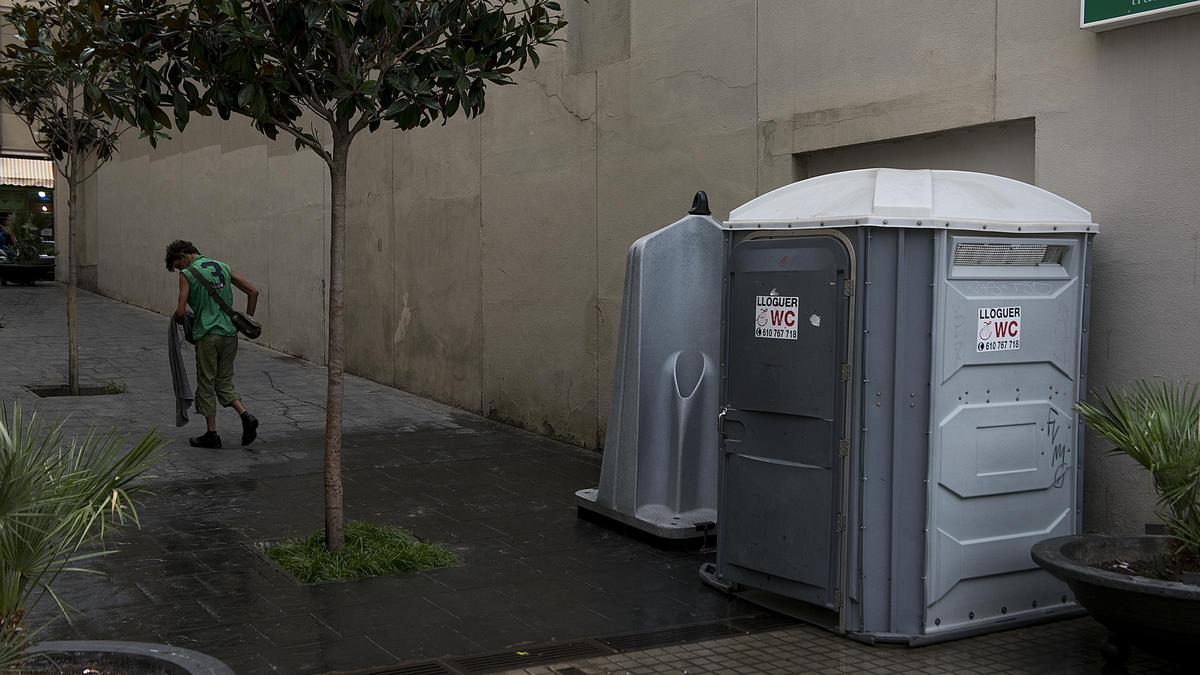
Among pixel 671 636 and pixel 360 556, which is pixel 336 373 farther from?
pixel 671 636

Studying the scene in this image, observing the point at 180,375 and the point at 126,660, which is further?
the point at 180,375

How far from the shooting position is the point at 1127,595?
4.69 meters

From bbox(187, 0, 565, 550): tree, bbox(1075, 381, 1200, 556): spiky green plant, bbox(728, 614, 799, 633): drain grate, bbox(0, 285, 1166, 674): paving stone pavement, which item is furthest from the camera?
bbox(187, 0, 565, 550): tree

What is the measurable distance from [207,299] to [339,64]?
13.7 feet

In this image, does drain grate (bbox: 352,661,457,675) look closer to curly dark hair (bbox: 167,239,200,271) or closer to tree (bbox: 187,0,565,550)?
tree (bbox: 187,0,565,550)

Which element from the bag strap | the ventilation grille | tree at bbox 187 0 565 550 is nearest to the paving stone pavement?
tree at bbox 187 0 565 550

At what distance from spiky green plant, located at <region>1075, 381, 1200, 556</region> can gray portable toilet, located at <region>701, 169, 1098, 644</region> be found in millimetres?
537

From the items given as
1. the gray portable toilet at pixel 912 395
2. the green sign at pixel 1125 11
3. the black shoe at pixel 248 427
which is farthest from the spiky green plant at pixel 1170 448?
the black shoe at pixel 248 427

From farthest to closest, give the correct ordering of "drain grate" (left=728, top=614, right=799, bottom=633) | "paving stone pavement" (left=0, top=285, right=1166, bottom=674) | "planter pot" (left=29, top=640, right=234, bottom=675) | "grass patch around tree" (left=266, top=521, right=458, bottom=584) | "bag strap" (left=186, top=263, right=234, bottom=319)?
"bag strap" (left=186, top=263, right=234, bottom=319) < "grass patch around tree" (left=266, top=521, right=458, bottom=584) < "drain grate" (left=728, top=614, right=799, bottom=633) < "paving stone pavement" (left=0, top=285, right=1166, bottom=674) < "planter pot" (left=29, top=640, right=234, bottom=675)

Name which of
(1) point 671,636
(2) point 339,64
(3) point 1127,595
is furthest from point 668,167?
(3) point 1127,595

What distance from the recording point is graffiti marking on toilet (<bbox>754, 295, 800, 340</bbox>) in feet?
18.7

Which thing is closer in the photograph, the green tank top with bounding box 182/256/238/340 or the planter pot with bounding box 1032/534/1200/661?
the planter pot with bounding box 1032/534/1200/661

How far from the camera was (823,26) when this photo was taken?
804cm

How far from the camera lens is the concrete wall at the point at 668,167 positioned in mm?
6098
